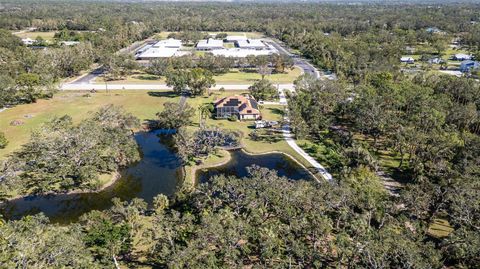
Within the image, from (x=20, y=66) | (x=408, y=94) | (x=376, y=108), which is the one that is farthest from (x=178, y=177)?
(x=20, y=66)

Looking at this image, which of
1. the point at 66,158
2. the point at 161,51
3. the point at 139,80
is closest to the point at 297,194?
the point at 66,158

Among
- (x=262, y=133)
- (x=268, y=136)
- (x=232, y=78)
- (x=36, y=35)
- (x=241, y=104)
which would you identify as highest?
(x=36, y=35)

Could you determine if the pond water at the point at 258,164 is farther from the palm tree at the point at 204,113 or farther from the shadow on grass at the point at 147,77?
the shadow on grass at the point at 147,77

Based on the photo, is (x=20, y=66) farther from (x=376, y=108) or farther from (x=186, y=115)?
(x=376, y=108)

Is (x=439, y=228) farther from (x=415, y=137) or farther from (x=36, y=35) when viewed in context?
(x=36, y=35)

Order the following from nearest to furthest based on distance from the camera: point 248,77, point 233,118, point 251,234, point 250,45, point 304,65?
1. point 251,234
2. point 233,118
3. point 248,77
4. point 304,65
5. point 250,45

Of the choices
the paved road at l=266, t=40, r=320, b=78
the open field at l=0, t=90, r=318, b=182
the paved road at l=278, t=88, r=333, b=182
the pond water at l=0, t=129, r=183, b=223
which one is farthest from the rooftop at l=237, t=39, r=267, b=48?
the pond water at l=0, t=129, r=183, b=223

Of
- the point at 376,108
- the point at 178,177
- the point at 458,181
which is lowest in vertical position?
the point at 178,177

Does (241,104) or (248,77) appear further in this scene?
(248,77)
